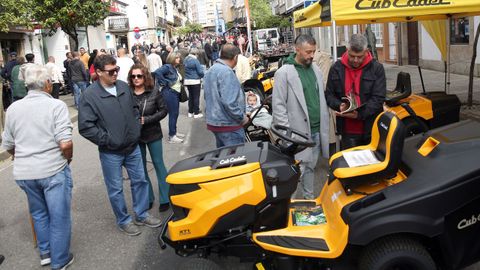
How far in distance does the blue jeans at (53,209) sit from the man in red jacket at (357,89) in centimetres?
267

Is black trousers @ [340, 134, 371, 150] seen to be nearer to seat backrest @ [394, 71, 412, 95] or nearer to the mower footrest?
seat backrest @ [394, 71, 412, 95]

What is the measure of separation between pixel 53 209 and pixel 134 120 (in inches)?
43.0

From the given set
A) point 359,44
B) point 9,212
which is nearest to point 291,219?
point 359,44

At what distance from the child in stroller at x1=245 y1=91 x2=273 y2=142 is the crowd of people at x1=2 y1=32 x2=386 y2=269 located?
182 centimetres

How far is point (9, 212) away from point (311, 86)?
13.1 feet

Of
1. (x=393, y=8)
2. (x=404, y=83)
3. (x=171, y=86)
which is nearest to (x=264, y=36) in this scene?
(x=171, y=86)

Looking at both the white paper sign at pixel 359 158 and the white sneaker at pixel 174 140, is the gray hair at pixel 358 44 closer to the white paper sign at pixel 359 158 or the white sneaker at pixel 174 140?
the white paper sign at pixel 359 158

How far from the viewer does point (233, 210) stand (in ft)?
9.45

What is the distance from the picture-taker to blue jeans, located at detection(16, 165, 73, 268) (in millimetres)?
3721

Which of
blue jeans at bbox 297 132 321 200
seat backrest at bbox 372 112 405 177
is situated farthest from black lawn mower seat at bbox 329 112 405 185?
blue jeans at bbox 297 132 321 200

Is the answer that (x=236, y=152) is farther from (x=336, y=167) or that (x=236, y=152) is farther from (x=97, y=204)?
(x=97, y=204)

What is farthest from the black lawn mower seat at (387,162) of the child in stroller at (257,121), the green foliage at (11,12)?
the green foliage at (11,12)

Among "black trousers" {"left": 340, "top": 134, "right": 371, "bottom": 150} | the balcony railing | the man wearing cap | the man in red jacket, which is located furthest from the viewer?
the balcony railing

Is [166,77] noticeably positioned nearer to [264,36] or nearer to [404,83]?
[404,83]
